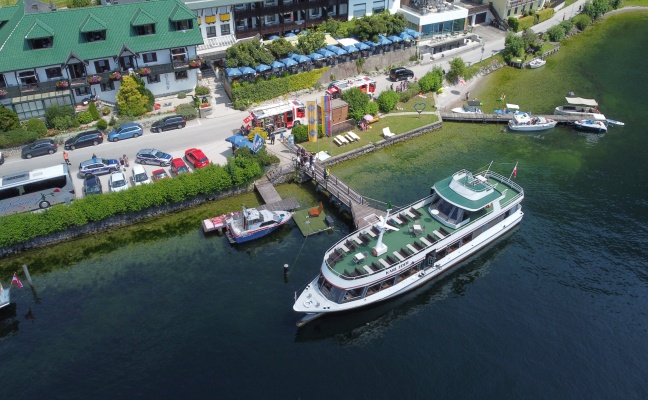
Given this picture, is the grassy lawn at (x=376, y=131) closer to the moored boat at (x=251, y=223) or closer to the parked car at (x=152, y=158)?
the moored boat at (x=251, y=223)

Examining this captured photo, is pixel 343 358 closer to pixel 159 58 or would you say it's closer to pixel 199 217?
pixel 199 217

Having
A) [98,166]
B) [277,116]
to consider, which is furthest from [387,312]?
[98,166]

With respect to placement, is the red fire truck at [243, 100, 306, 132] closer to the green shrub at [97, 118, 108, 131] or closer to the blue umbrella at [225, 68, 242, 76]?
the blue umbrella at [225, 68, 242, 76]

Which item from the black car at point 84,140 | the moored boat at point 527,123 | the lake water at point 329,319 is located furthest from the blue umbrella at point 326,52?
the black car at point 84,140

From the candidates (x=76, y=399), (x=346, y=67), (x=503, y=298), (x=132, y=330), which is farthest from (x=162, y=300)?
(x=346, y=67)

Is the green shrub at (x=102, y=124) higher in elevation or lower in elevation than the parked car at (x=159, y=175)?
higher
